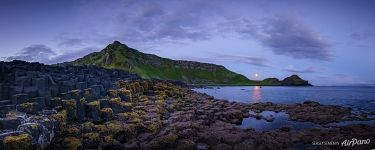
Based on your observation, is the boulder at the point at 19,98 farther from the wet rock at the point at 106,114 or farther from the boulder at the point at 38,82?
the wet rock at the point at 106,114

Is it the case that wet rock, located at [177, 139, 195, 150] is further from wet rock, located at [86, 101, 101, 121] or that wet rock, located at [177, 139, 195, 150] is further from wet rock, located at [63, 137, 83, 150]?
wet rock, located at [86, 101, 101, 121]

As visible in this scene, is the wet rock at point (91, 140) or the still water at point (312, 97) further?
the still water at point (312, 97)

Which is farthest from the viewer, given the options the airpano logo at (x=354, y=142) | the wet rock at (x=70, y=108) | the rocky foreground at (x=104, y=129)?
the wet rock at (x=70, y=108)

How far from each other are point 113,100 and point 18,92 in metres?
6.35

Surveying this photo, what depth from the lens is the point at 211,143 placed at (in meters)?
16.2

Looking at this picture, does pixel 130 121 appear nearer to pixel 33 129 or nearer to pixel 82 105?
pixel 82 105

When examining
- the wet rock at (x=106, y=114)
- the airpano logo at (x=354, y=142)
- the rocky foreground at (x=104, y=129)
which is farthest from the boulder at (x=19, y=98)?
the airpano logo at (x=354, y=142)

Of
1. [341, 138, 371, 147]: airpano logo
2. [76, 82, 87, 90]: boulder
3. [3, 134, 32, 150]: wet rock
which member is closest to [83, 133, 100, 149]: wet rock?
[3, 134, 32, 150]: wet rock

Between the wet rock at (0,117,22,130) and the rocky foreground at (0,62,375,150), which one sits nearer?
the wet rock at (0,117,22,130)

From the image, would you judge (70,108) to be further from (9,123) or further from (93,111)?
(9,123)

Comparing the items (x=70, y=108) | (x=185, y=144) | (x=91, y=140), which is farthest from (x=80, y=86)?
(x=185, y=144)

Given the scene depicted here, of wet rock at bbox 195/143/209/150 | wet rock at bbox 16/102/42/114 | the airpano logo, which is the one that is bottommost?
wet rock at bbox 195/143/209/150

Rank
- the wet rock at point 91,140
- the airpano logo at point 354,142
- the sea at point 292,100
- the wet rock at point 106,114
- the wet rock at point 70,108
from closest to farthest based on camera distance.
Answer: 1. the wet rock at point 91,140
2. the airpano logo at point 354,142
3. the wet rock at point 70,108
4. the wet rock at point 106,114
5. the sea at point 292,100

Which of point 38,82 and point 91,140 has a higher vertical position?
point 38,82
